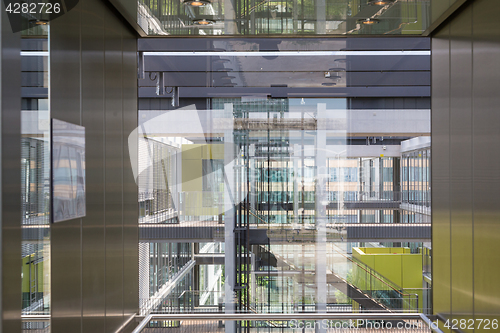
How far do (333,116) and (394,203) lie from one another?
7.33ft

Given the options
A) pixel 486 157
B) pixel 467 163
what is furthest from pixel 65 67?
pixel 467 163

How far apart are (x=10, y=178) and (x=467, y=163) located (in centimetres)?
305

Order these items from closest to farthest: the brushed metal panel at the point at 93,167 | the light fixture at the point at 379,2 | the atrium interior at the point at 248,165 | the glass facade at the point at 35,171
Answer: the glass facade at the point at 35,171, the atrium interior at the point at 248,165, the brushed metal panel at the point at 93,167, the light fixture at the point at 379,2

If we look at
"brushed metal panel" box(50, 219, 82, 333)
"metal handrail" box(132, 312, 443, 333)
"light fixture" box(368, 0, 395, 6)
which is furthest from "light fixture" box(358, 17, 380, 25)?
"brushed metal panel" box(50, 219, 82, 333)

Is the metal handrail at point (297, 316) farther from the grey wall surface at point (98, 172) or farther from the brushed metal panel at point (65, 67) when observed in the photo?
the brushed metal panel at point (65, 67)

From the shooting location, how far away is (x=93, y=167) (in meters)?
2.82

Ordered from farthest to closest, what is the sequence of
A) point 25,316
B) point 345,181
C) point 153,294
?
point 345,181 → point 153,294 → point 25,316

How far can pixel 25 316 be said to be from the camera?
A: 1.88 m

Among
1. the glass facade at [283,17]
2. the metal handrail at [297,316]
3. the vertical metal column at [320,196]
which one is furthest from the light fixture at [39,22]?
the vertical metal column at [320,196]

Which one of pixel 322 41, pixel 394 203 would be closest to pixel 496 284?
pixel 322 41

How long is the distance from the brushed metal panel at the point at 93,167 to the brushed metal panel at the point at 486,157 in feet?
8.85

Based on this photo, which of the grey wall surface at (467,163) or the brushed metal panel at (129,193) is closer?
the grey wall surface at (467,163)

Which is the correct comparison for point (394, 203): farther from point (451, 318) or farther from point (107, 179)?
point (107, 179)

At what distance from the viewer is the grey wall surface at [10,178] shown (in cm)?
168
